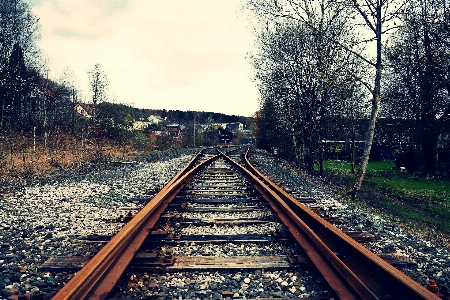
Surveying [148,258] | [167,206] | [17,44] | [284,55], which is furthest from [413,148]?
[17,44]

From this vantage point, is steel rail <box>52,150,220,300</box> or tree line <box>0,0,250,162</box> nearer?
steel rail <box>52,150,220,300</box>

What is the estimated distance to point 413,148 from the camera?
24.3m

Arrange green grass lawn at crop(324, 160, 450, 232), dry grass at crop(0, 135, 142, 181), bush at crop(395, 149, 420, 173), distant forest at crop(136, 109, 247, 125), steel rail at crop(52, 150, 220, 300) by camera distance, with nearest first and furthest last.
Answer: steel rail at crop(52, 150, 220, 300) < green grass lawn at crop(324, 160, 450, 232) < dry grass at crop(0, 135, 142, 181) < bush at crop(395, 149, 420, 173) < distant forest at crop(136, 109, 247, 125)

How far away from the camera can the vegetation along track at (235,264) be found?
7.60 ft

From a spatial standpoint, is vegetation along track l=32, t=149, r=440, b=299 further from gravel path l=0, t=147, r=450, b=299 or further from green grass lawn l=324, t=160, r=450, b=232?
green grass lawn l=324, t=160, r=450, b=232

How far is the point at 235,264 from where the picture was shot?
286 cm

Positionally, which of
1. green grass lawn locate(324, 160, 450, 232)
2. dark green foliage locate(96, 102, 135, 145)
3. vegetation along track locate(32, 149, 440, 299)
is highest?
dark green foliage locate(96, 102, 135, 145)

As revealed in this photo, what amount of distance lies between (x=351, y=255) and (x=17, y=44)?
31.0 metres

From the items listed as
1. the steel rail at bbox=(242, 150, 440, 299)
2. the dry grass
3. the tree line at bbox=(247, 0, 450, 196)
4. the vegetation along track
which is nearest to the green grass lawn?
the tree line at bbox=(247, 0, 450, 196)

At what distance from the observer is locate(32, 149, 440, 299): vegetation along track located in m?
2.32

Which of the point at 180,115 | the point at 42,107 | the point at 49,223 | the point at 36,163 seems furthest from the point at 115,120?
the point at 180,115

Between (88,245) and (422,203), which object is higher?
(88,245)

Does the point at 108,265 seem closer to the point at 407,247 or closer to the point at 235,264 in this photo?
the point at 235,264

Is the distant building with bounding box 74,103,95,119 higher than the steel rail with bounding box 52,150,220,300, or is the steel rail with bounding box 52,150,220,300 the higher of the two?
the distant building with bounding box 74,103,95,119
